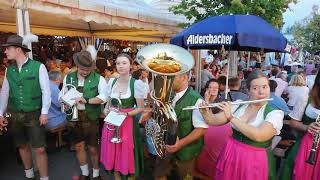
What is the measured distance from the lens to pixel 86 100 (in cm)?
340

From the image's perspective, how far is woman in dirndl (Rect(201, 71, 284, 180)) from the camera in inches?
87.0

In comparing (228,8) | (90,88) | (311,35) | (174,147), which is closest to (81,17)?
(90,88)

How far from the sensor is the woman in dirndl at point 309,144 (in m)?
2.34

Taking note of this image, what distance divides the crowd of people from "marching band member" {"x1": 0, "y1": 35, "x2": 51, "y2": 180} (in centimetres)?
1

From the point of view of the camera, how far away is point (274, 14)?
24.0ft

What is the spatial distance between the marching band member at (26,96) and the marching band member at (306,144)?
8.31ft

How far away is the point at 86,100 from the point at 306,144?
7.40 ft

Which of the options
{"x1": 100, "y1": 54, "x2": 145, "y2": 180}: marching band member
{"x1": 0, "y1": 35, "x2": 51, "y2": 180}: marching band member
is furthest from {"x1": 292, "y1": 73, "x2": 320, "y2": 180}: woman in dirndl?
{"x1": 0, "y1": 35, "x2": 51, "y2": 180}: marching band member

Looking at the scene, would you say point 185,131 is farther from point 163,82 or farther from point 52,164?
point 52,164

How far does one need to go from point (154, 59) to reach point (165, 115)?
0.52 meters

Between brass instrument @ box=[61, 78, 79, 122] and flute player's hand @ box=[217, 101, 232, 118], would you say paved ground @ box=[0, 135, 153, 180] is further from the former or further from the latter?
flute player's hand @ box=[217, 101, 232, 118]

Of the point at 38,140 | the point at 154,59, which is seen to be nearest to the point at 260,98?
the point at 154,59

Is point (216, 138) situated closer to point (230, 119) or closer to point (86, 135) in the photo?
point (230, 119)

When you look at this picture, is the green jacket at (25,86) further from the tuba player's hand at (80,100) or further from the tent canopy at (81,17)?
the tent canopy at (81,17)
